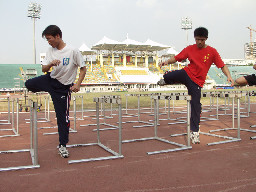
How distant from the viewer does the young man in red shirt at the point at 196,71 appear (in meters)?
4.41

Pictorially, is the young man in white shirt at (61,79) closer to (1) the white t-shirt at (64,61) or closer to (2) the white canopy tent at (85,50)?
(1) the white t-shirt at (64,61)

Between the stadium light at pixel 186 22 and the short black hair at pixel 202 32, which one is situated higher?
the stadium light at pixel 186 22

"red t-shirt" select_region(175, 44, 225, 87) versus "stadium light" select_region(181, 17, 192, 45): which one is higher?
"stadium light" select_region(181, 17, 192, 45)

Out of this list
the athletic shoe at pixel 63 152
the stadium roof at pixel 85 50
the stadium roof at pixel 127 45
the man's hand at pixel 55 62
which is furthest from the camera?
the stadium roof at pixel 85 50

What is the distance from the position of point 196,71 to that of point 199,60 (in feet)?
0.64

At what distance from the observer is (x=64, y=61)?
3.62m

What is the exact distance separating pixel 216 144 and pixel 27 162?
118 inches

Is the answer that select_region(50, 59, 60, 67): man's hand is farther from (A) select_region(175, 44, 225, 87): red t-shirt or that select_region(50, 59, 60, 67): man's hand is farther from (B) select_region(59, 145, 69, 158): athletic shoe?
(A) select_region(175, 44, 225, 87): red t-shirt

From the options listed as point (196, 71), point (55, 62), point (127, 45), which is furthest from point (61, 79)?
point (127, 45)

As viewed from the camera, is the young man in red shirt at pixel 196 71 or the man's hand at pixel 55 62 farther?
the young man in red shirt at pixel 196 71

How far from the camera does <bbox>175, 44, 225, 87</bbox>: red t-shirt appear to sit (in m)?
4.41

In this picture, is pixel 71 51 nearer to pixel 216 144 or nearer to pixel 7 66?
pixel 216 144

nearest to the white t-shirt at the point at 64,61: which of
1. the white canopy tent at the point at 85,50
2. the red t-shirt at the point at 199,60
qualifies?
the red t-shirt at the point at 199,60

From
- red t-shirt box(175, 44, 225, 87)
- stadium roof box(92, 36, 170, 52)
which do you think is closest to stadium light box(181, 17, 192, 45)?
stadium roof box(92, 36, 170, 52)
